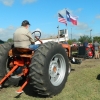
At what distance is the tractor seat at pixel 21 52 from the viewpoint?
5.20 meters

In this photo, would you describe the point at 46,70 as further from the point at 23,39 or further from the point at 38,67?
the point at 23,39

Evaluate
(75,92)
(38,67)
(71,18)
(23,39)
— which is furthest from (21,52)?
(71,18)

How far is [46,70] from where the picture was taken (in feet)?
15.2

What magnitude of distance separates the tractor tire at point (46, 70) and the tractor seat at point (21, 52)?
52 cm

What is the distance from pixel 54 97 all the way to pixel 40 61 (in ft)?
3.15

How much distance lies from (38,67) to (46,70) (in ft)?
0.72

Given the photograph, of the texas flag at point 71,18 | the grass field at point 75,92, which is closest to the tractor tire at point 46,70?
the grass field at point 75,92

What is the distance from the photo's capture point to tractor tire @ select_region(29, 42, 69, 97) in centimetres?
452

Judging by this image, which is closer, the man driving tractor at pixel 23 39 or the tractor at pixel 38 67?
the tractor at pixel 38 67

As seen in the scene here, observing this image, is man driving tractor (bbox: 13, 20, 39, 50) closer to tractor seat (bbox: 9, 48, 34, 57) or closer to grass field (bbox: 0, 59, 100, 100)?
tractor seat (bbox: 9, 48, 34, 57)

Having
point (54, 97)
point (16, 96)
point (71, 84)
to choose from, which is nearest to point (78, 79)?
point (71, 84)

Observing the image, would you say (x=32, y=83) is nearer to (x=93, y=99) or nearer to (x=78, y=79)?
(x=93, y=99)

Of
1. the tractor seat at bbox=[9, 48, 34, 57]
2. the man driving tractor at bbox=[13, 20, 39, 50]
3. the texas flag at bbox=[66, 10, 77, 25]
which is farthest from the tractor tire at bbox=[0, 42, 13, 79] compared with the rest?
the texas flag at bbox=[66, 10, 77, 25]

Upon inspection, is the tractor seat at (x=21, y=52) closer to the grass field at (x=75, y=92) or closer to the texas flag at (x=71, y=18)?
the grass field at (x=75, y=92)
